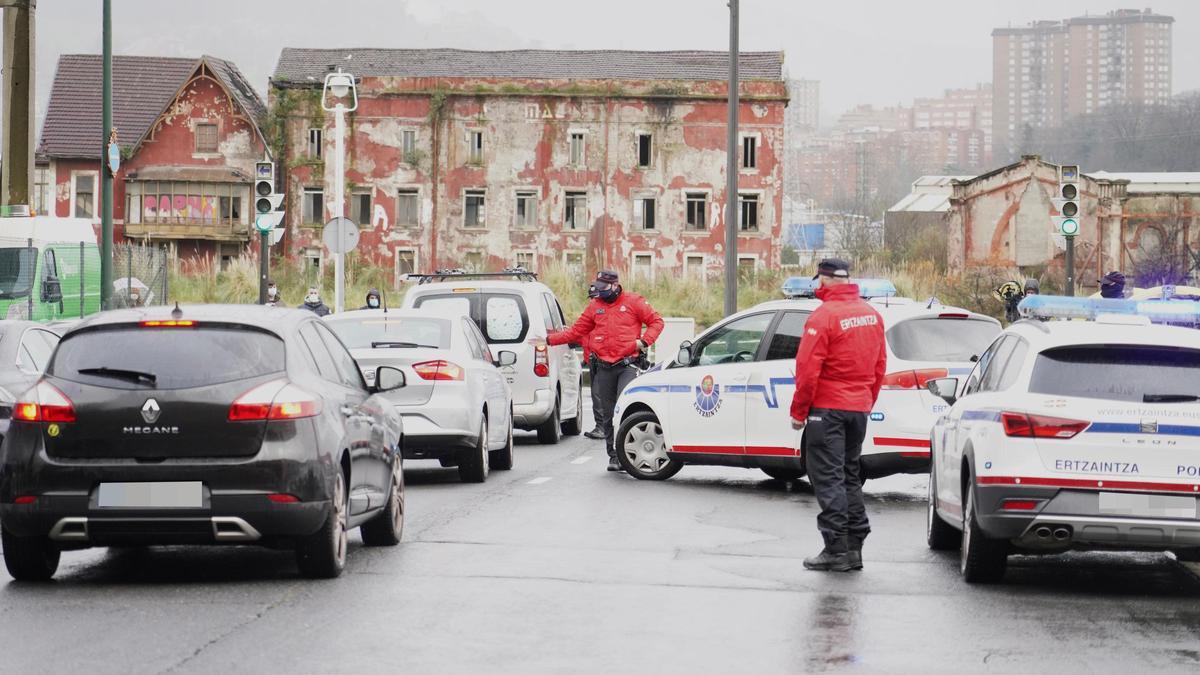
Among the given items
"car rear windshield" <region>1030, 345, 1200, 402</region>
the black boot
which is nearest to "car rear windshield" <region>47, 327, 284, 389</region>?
the black boot

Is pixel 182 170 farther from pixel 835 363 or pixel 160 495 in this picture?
pixel 160 495

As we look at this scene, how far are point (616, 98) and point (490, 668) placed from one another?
7565cm

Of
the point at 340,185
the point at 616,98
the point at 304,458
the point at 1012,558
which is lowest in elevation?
the point at 1012,558

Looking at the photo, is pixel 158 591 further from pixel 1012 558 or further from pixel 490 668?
pixel 1012 558

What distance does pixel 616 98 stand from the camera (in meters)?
82.6

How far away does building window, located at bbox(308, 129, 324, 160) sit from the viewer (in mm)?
81625

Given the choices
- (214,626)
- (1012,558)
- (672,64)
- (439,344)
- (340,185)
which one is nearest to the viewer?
(214,626)

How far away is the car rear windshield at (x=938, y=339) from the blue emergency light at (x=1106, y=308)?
1.82 m

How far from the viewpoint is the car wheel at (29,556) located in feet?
33.5

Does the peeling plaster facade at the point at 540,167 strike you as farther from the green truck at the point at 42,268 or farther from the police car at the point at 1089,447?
the police car at the point at 1089,447

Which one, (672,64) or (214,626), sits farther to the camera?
(672,64)

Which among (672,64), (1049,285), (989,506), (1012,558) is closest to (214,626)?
(989,506)

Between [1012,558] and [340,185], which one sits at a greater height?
[340,185]

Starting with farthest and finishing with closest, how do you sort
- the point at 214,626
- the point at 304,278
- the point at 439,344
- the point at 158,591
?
the point at 304,278 → the point at 439,344 → the point at 158,591 → the point at 214,626
